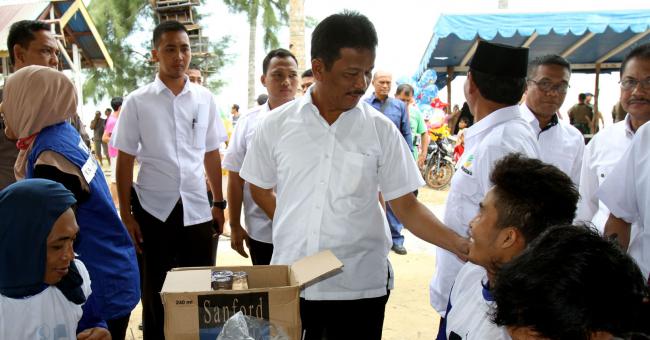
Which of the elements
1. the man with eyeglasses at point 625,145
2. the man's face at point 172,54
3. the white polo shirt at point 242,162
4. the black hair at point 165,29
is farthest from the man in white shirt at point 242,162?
the man with eyeglasses at point 625,145

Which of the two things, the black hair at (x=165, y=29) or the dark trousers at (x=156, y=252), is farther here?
the black hair at (x=165, y=29)

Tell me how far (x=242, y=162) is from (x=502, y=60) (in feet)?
5.11

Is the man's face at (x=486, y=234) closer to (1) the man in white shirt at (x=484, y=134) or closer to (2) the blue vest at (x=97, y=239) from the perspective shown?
(1) the man in white shirt at (x=484, y=134)

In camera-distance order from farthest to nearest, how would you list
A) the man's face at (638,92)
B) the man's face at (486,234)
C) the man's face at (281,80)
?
the man's face at (281,80) < the man's face at (638,92) < the man's face at (486,234)

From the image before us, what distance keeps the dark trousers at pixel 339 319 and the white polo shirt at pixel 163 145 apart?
4.39 feet

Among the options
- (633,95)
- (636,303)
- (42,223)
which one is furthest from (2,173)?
(633,95)

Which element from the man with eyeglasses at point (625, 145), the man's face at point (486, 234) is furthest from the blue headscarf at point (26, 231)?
the man with eyeglasses at point (625, 145)

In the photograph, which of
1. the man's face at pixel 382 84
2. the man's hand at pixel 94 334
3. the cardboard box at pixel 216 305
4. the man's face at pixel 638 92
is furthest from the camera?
the man's face at pixel 382 84

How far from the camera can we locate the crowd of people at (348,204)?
1086 mm

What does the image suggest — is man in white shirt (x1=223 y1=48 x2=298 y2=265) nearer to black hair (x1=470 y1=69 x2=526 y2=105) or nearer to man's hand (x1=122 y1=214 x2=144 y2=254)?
man's hand (x1=122 y1=214 x2=144 y2=254)

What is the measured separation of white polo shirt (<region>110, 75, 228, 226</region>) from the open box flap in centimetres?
167

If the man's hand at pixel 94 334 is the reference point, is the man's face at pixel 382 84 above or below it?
above

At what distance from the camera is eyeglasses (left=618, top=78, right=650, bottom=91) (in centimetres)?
233

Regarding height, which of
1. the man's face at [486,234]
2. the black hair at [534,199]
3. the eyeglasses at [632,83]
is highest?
the eyeglasses at [632,83]
